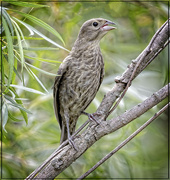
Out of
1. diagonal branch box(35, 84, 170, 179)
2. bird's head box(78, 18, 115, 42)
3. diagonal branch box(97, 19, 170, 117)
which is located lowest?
diagonal branch box(35, 84, 170, 179)

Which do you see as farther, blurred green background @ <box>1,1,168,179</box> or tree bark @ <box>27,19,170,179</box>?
blurred green background @ <box>1,1,168,179</box>

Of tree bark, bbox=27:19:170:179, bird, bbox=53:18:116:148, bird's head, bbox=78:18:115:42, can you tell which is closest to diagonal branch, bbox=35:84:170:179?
tree bark, bbox=27:19:170:179

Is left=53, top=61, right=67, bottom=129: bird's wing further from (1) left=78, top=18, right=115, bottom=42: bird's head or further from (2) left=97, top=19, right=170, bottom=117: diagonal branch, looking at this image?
(2) left=97, top=19, right=170, bottom=117: diagonal branch

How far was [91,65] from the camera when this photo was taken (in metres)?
3.06

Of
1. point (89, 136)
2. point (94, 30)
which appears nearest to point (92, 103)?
point (94, 30)

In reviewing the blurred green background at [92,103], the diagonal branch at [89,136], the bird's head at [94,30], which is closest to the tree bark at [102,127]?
the diagonal branch at [89,136]

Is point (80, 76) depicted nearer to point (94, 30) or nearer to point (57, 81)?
point (57, 81)

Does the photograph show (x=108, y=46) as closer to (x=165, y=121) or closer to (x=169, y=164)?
(x=165, y=121)

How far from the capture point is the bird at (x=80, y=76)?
10.0ft

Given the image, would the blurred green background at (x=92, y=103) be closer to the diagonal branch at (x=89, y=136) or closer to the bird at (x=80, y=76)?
the bird at (x=80, y=76)

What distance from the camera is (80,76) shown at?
3.04 metres

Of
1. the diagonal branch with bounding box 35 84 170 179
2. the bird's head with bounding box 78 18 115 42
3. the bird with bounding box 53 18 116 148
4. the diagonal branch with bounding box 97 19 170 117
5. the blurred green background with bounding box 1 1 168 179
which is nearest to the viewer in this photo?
the diagonal branch with bounding box 35 84 170 179

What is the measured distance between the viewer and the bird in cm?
305

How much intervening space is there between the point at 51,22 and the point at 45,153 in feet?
3.99
